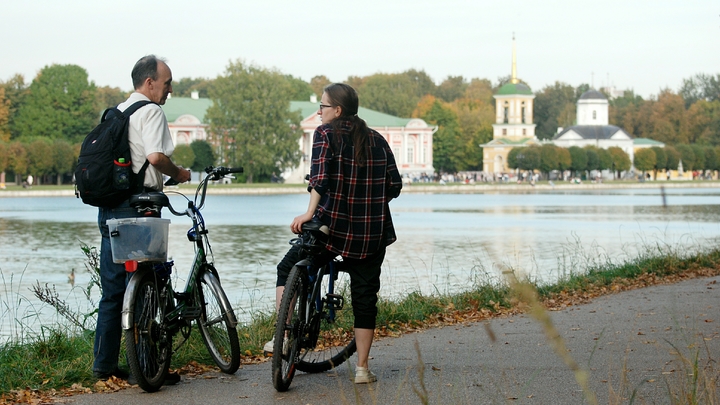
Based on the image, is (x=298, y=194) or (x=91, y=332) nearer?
(x=91, y=332)

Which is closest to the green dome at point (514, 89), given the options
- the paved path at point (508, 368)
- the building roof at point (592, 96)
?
the building roof at point (592, 96)

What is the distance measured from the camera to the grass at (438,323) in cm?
417

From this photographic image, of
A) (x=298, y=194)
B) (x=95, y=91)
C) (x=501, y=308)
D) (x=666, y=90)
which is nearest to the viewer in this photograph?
(x=501, y=308)

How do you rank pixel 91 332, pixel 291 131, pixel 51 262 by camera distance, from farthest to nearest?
pixel 291 131 < pixel 51 262 < pixel 91 332

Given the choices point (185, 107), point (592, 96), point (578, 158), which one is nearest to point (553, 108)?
point (592, 96)

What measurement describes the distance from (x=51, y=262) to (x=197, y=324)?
16.1 m

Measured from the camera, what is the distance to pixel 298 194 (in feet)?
245

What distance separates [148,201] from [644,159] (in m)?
116

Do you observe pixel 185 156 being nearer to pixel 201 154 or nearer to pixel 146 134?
pixel 201 154

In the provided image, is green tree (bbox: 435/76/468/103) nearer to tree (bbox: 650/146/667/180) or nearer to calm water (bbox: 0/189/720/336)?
tree (bbox: 650/146/667/180)

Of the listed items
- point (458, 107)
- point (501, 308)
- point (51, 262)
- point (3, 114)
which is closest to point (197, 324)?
point (501, 308)

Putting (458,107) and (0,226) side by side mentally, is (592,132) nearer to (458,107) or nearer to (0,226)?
(458,107)

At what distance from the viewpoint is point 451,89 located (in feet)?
427

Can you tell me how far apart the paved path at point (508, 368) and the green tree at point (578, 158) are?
103666 mm
